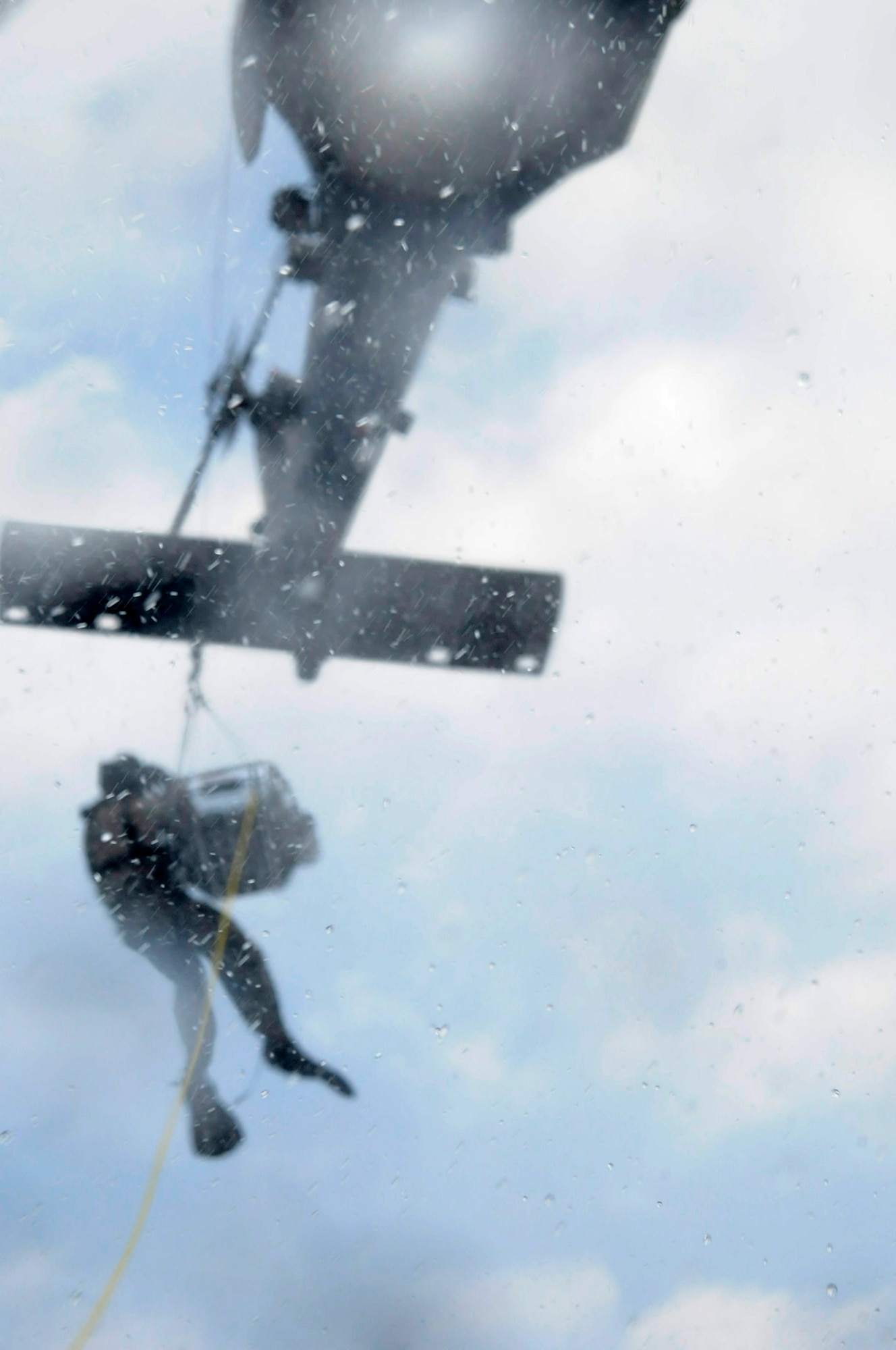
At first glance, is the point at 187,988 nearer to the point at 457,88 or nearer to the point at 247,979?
the point at 247,979

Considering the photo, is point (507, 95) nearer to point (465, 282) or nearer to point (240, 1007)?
point (465, 282)

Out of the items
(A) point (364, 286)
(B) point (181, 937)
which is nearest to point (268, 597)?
(A) point (364, 286)

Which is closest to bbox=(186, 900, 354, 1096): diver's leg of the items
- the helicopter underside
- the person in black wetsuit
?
the person in black wetsuit

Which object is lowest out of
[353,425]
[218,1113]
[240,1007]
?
[218,1113]

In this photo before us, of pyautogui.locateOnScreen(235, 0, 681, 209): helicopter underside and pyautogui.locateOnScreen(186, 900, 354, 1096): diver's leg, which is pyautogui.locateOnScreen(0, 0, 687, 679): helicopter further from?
pyautogui.locateOnScreen(186, 900, 354, 1096): diver's leg

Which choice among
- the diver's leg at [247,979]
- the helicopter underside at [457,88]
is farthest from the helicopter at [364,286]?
the diver's leg at [247,979]

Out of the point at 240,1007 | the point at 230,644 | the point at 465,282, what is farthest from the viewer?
the point at 240,1007

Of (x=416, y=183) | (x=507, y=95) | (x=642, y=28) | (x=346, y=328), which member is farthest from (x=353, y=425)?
(x=642, y=28)
